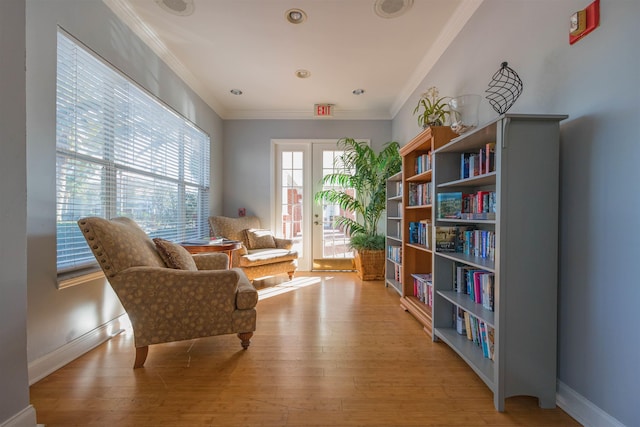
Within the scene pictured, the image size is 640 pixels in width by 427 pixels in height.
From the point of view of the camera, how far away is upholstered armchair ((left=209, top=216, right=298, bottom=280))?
11.4 ft

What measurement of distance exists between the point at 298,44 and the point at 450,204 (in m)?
2.13

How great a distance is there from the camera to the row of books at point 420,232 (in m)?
2.42

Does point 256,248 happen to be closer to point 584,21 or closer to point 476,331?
point 476,331

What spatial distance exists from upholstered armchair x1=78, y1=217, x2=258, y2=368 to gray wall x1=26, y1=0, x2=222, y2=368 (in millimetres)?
323

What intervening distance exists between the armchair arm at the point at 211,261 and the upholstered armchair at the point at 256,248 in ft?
3.17

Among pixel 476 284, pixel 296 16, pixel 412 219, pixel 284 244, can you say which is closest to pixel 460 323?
pixel 476 284

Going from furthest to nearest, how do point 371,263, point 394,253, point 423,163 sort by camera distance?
point 371,263
point 394,253
point 423,163

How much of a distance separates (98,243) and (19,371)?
659 mm

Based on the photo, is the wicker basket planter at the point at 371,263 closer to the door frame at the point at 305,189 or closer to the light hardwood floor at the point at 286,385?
Answer: the door frame at the point at 305,189

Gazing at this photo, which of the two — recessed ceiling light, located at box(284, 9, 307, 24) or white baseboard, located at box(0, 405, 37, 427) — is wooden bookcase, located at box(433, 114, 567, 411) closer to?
recessed ceiling light, located at box(284, 9, 307, 24)

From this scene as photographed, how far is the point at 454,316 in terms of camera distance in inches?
81.5

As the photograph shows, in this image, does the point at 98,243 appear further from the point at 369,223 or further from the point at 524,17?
the point at 369,223

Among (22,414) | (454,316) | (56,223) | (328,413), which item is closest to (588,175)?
(454,316)

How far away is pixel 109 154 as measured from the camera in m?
2.17
